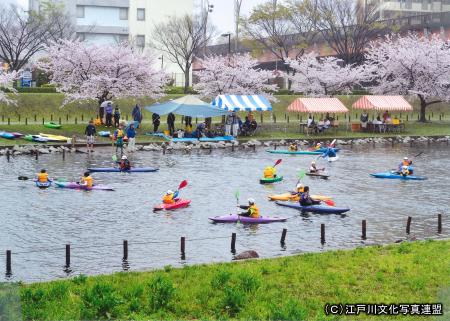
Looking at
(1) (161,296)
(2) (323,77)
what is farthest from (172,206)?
(2) (323,77)

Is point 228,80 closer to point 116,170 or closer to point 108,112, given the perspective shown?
point 108,112

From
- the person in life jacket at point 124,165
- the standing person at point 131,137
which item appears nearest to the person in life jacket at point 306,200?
the person in life jacket at point 124,165

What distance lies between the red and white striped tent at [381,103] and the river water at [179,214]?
20.4 m

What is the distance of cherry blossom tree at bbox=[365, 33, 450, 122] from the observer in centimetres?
7200

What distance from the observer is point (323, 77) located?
244 ft

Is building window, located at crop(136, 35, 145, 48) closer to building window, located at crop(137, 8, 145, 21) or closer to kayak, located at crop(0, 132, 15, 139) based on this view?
building window, located at crop(137, 8, 145, 21)

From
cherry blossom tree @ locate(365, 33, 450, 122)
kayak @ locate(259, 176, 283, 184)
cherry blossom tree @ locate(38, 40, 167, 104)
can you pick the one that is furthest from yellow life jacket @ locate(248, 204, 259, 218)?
cherry blossom tree @ locate(365, 33, 450, 122)

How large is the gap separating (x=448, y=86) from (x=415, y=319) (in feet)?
207

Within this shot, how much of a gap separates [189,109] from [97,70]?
9.29m

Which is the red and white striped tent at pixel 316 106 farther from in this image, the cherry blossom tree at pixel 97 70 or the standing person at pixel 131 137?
the standing person at pixel 131 137

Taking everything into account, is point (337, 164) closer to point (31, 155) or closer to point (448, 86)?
point (31, 155)

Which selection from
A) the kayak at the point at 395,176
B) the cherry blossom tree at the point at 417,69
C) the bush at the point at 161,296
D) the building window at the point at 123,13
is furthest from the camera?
the building window at the point at 123,13

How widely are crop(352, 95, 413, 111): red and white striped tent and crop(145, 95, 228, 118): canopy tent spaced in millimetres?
15650

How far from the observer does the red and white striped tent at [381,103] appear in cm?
6594
